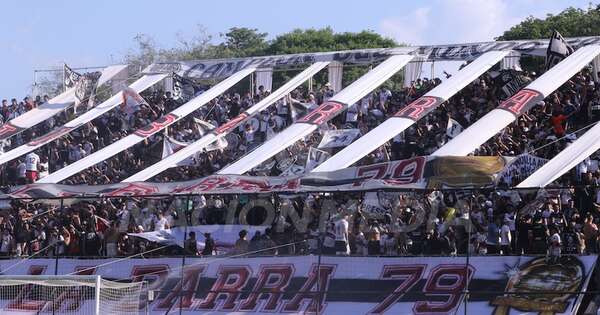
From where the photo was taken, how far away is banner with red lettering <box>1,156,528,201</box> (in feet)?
68.0

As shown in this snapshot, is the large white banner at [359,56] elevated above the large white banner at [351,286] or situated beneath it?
elevated above

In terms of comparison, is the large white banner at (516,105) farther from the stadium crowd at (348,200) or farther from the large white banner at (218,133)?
the large white banner at (218,133)

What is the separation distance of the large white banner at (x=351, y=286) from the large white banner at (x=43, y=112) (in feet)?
55.7

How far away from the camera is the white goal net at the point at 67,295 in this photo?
64.1ft

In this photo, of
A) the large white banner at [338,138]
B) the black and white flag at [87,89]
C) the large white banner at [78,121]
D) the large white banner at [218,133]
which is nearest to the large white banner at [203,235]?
the large white banner at [218,133]

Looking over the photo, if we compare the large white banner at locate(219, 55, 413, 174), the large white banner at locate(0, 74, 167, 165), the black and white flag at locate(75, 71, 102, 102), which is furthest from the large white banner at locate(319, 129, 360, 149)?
the black and white flag at locate(75, 71, 102, 102)

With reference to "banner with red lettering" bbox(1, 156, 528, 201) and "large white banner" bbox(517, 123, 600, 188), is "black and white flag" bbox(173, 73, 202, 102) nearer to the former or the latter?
"banner with red lettering" bbox(1, 156, 528, 201)

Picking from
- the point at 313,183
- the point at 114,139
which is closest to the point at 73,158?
the point at 114,139

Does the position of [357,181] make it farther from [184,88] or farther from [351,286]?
[184,88]

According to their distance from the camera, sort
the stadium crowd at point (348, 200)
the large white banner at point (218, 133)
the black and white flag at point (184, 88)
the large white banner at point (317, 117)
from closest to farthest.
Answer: the stadium crowd at point (348, 200) < the large white banner at point (317, 117) < the large white banner at point (218, 133) < the black and white flag at point (184, 88)

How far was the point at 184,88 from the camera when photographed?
1559 inches

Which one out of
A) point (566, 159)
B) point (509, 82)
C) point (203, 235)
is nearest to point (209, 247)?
point (203, 235)

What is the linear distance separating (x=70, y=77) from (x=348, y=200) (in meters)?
23.4

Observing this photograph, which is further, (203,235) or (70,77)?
(70,77)
